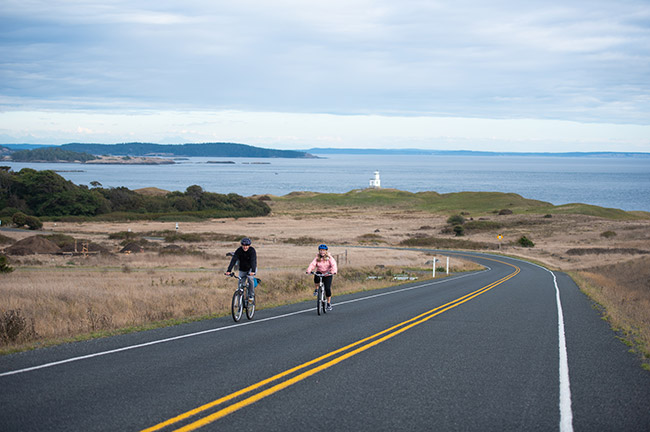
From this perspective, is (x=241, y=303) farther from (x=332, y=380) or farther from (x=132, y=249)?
(x=132, y=249)

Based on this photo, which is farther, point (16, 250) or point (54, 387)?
point (16, 250)

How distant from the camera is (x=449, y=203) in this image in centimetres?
13125

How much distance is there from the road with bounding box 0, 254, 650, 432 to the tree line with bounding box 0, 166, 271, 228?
86323mm

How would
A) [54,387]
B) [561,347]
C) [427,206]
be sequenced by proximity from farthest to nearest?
1. [427,206]
2. [561,347]
3. [54,387]

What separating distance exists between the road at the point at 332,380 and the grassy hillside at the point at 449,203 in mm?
97784

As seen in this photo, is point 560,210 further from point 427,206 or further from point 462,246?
point 462,246

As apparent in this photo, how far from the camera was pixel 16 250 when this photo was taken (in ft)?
134

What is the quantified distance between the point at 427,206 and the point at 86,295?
11615cm

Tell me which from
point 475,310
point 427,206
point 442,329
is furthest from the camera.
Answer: point 427,206

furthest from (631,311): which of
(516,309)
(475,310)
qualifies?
(475,310)

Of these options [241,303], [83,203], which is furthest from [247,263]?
[83,203]

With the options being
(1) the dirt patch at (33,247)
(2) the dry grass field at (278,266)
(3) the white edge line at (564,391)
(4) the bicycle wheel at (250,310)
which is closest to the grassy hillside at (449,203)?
(2) the dry grass field at (278,266)

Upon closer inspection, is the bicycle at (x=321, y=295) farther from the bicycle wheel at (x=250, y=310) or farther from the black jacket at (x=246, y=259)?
the black jacket at (x=246, y=259)

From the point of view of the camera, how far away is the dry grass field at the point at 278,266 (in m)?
13.2
